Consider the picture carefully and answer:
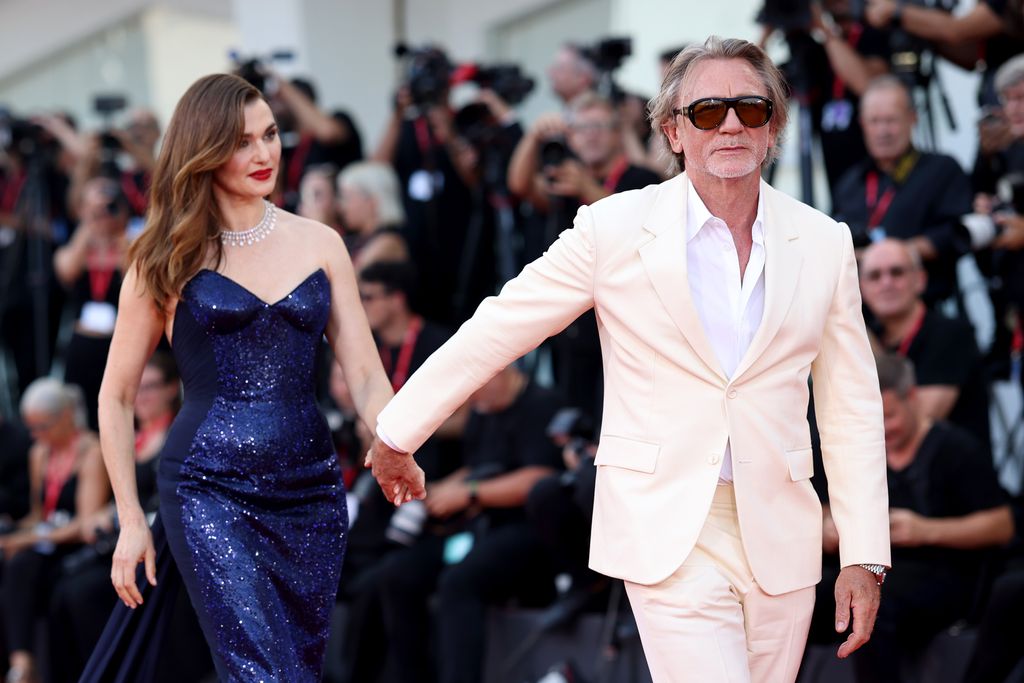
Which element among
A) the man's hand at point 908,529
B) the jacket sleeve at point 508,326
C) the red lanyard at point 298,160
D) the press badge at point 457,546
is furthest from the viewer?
the red lanyard at point 298,160

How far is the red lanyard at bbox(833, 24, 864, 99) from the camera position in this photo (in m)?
6.88

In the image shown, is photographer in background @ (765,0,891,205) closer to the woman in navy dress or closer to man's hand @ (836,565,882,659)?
the woman in navy dress

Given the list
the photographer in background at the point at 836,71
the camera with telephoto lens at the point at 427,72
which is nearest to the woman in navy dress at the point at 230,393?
the photographer in background at the point at 836,71

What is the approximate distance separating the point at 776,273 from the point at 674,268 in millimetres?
219

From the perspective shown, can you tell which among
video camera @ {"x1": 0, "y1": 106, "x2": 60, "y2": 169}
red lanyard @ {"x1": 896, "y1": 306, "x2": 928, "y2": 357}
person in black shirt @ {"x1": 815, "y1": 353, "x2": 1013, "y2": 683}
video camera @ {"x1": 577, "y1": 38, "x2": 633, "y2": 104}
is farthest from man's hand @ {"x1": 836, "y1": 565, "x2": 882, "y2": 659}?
video camera @ {"x1": 0, "y1": 106, "x2": 60, "y2": 169}

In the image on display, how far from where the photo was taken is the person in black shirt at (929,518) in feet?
16.5

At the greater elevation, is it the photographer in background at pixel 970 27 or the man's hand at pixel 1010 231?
the photographer in background at pixel 970 27

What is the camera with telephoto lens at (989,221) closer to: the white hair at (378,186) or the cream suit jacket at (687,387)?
the cream suit jacket at (687,387)

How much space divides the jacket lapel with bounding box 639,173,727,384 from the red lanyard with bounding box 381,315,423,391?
3.69 metres

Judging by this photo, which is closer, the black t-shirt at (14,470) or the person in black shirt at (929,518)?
the person in black shirt at (929,518)

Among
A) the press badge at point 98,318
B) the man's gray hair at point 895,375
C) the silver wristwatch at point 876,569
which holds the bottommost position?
the press badge at point 98,318

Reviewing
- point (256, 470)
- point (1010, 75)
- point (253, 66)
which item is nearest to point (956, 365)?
point (1010, 75)

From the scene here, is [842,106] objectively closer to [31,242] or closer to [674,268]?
[674,268]

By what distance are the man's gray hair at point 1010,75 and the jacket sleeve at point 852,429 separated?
296cm
